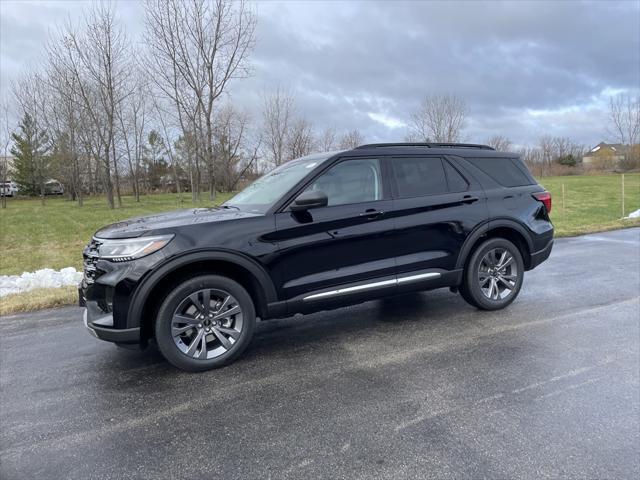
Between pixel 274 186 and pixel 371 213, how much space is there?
103 cm

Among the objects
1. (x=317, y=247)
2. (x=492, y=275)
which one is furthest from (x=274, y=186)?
(x=492, y=275)

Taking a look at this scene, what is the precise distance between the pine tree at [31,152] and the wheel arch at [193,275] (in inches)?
1203

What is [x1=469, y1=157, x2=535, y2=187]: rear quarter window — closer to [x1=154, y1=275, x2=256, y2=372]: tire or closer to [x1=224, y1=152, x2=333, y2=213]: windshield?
[x1=224, y1=152, x2=333, y2=213]: windshield

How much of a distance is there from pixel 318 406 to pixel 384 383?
58 cm

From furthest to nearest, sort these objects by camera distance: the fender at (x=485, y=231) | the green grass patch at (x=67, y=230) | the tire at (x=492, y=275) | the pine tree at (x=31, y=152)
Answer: the pine tree at (x=31, y=152)
the green grass patch at (x=67, y=230)
the tire at (x=492, y=275)
the fender at (x=485, y=231)

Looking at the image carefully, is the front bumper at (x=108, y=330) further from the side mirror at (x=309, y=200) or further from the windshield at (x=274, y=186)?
the side mirror at (x=309, y=200)

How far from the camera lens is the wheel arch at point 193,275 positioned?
325 cm

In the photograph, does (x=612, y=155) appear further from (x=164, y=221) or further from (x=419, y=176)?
(x=164, y=221)

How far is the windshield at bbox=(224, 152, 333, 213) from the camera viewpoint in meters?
3.92

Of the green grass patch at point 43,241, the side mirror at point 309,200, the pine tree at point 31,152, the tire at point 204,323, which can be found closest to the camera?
the tire at point 204,323

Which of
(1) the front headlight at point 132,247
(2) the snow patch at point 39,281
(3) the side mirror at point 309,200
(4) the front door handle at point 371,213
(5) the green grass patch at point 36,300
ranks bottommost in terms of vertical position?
(5) the green grass patch at point 36,300

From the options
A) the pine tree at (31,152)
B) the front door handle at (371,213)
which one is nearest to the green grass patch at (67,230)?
the front door handle at (371,213)

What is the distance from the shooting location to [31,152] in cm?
3291

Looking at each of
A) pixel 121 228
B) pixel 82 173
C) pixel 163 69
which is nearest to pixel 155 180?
pixel 82 173
